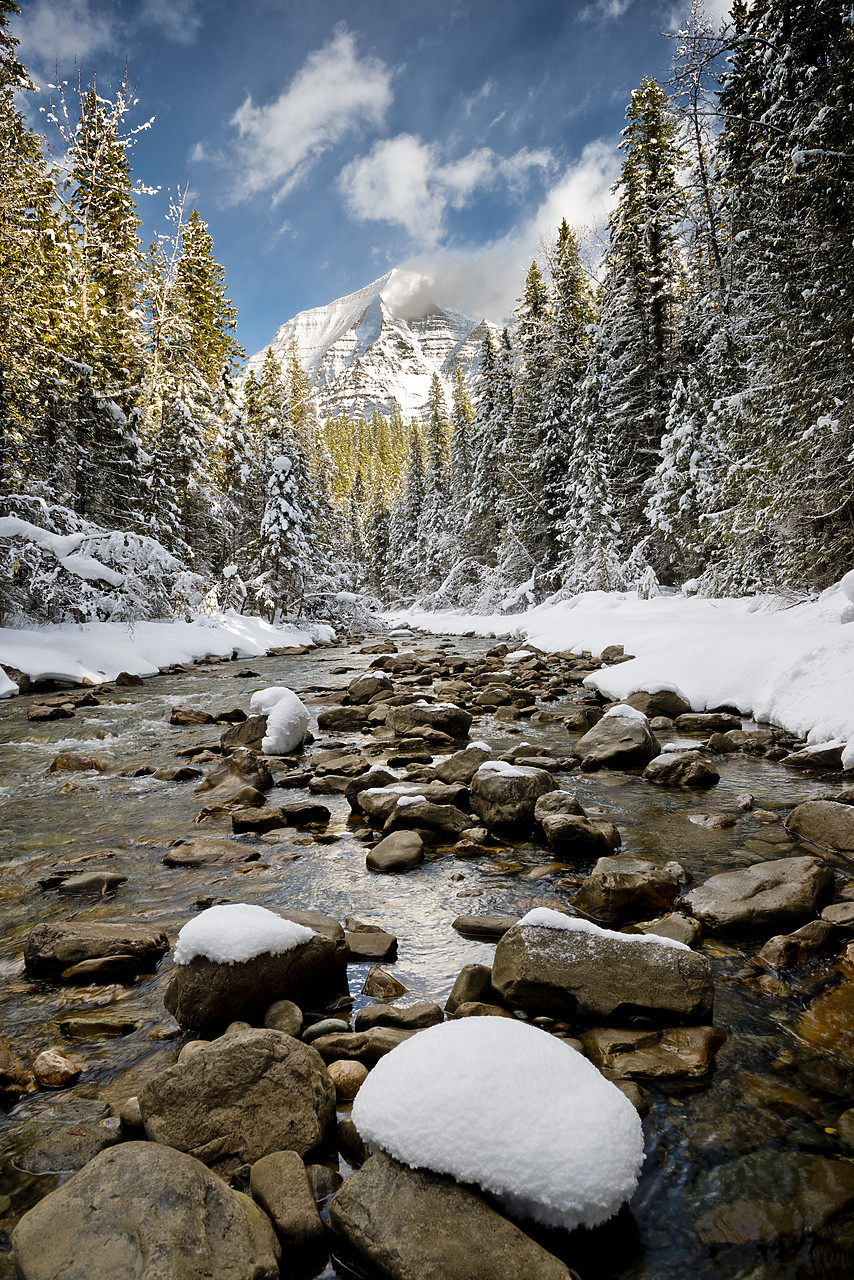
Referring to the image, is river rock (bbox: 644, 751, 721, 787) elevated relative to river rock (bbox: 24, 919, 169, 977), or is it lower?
lower

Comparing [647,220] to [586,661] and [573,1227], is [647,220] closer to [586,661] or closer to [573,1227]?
[586,661]

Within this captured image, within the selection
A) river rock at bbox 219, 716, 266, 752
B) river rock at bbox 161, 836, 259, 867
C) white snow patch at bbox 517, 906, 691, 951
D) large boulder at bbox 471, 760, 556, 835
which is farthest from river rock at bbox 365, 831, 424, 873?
river rock at bbox 219, 716, 266, 752

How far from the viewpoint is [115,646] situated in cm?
1598

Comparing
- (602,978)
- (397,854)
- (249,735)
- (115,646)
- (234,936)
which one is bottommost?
(397,854)

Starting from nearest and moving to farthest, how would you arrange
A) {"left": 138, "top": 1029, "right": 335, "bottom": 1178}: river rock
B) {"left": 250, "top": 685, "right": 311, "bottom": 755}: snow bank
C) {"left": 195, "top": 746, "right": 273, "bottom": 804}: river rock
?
{"left": 138, "top": 1029, "right": 335, "bottom": 1178}: river rock
{"left": 195, "top": 746, "right": 273, "bottom": 804}: river rock
{"left": 250, "top": 685, "right": 311, "bottom": 755}: snow bank

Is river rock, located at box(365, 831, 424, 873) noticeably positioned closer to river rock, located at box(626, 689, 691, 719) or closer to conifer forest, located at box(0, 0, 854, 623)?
river rock, located at box(626, 689, 691, 719)

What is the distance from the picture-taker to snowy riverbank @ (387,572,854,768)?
281 inches

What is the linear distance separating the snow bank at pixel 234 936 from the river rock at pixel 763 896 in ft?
7.65

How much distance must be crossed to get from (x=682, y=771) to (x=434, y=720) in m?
3.56

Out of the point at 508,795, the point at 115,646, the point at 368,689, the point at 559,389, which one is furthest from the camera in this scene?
the point at 559,389

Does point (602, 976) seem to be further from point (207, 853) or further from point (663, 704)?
point (663, 704)

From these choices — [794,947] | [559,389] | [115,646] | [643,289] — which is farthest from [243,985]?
[559,389]

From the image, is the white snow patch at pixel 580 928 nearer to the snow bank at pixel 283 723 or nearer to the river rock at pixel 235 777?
the river rock at pixel 235 777

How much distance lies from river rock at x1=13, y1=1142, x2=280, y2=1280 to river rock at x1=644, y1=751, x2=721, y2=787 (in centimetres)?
540
